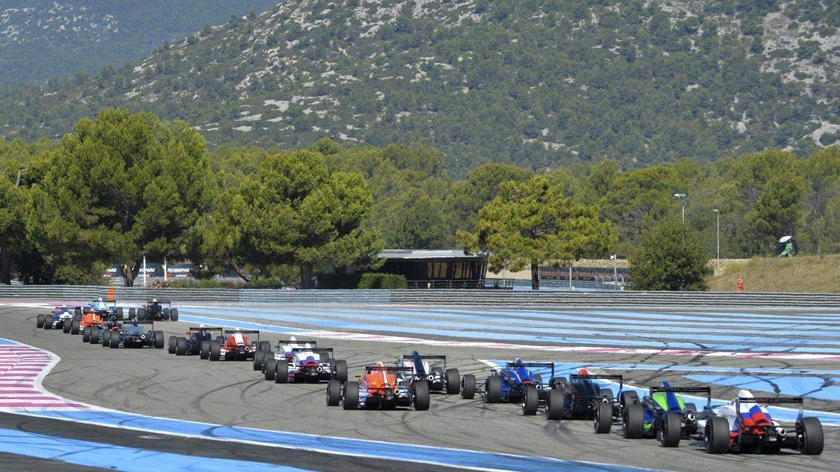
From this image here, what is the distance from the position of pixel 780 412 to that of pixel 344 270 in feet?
210

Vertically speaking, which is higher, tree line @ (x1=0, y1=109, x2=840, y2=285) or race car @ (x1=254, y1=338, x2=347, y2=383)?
tree line @ (x1=0, y1=109, x2=840, y2=285)

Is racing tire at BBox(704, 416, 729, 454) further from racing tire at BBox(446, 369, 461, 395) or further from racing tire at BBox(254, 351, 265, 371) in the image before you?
racing tire at BBox(254, 351, 265, 371)

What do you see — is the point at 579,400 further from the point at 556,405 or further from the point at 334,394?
the point at 334,394

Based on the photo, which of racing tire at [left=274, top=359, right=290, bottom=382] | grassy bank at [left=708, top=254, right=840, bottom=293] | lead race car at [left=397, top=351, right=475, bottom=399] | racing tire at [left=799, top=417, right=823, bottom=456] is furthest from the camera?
grassy bank at [left=708, top=254, right=840, bottom=293]

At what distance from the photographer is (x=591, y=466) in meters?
16.2

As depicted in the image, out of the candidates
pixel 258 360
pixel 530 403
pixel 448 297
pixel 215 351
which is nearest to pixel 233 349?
pixel 215 351

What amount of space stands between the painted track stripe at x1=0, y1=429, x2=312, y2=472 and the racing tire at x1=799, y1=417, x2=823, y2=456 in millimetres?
7314

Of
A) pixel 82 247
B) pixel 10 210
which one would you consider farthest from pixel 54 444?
pixel 10 210

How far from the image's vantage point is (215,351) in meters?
32.4

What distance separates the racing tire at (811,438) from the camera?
1705 cm

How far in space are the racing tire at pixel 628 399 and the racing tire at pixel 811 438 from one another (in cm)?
285

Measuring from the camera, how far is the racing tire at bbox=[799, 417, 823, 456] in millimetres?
17047

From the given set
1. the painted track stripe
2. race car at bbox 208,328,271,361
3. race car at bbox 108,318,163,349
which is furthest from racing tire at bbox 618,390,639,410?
race car at bbox 108,318,163,349

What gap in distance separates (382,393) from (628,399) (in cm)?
484
